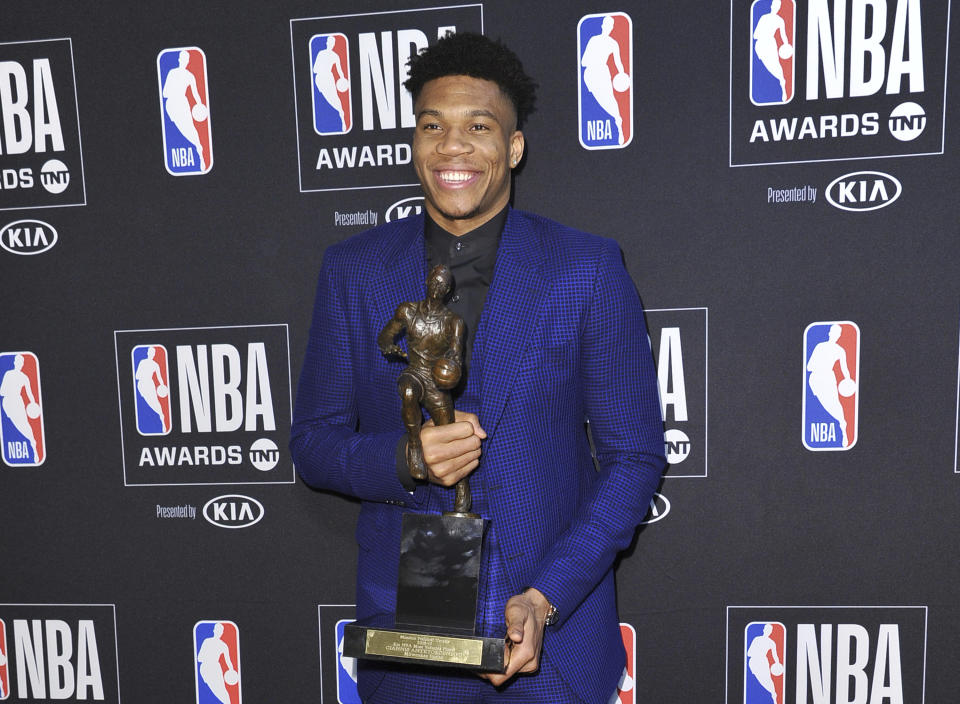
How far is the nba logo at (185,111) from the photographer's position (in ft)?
6.07

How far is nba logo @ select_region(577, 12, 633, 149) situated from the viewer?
5.68 ft

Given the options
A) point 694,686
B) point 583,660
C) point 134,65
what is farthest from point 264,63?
point 694,686

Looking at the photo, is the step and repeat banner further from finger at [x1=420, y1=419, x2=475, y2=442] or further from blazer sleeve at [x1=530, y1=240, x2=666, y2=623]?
finger at [x1=420, y1=419, x2=475, y2=442]

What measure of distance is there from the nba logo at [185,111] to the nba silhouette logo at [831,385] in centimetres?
158

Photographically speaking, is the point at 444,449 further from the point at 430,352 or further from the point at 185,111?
the point at 185,111

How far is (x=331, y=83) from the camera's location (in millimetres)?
1806

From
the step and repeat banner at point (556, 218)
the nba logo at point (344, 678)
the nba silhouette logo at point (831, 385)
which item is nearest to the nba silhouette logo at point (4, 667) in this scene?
the step and repeat banner at point (556, 218)

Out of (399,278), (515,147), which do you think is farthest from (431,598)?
(515,147)

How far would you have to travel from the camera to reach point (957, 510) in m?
1.78

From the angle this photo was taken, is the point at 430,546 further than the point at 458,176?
No

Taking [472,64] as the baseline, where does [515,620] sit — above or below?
below

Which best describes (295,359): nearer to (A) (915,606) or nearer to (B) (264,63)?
(B) (264,63)

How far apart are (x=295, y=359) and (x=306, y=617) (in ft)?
2.30

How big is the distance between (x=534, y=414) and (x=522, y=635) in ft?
1.20
